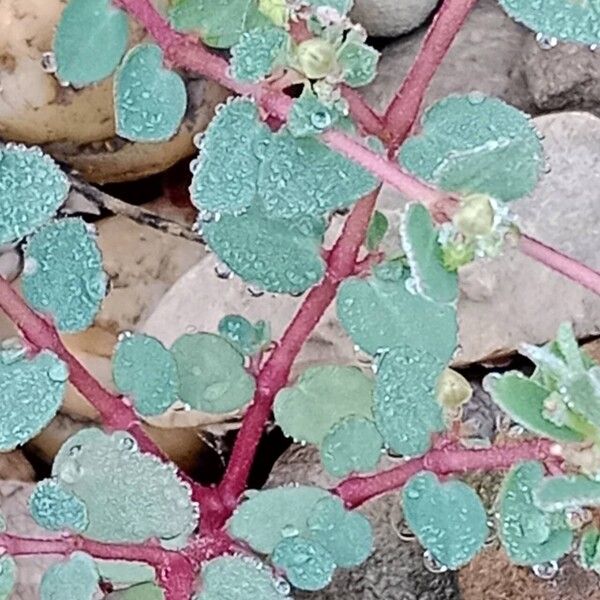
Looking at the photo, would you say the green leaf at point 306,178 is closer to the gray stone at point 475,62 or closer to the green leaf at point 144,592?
the green leaf at point 144,592

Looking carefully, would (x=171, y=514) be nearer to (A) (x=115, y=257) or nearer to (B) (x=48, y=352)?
(B) (x=48, y=352)

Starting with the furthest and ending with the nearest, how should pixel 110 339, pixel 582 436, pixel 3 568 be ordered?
1. pixel 110 339
2. pixel 3 568
3. pixel 582 436

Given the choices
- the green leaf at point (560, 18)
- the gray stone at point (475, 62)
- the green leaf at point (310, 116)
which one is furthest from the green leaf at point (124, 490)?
the gray stone at point (475, 62)

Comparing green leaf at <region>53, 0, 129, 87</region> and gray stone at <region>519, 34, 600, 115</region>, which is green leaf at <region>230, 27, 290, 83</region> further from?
gray stone at <region>519, 34, 600, 115</region>

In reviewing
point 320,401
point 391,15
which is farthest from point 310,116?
point 391,15

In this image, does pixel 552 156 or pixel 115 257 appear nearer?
pixel 552 156

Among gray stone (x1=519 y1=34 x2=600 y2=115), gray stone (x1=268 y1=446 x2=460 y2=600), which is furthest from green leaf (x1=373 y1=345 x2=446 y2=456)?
gray stone (x1=519 y1=34 x2=600 y2=115)

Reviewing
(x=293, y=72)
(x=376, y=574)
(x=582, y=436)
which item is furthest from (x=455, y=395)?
(x=376, y=574)
